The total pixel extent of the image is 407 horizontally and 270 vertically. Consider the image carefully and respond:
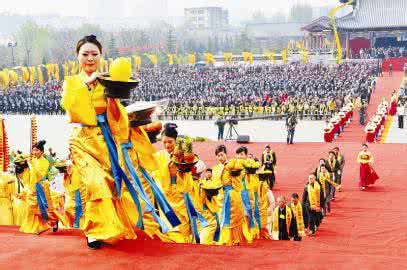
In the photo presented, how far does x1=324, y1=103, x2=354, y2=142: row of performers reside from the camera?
19781mm

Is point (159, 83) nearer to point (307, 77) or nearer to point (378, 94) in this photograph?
point (307, 77)

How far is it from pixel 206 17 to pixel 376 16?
403ft

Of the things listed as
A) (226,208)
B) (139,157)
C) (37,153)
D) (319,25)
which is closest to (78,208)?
(37,153)

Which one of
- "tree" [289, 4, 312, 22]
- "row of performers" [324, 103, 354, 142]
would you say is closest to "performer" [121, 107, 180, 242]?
"row of performers" [324, 103, 354, 142]

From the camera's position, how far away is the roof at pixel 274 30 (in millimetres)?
97000

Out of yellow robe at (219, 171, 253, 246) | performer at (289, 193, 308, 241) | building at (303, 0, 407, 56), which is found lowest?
performer at (289, 193, 308, 241)

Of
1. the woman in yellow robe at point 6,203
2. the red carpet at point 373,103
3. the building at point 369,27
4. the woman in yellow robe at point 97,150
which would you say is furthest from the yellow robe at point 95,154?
the building at point 369,27

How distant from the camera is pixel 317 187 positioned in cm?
924

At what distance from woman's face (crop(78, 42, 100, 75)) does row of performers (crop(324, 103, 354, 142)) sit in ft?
49.9

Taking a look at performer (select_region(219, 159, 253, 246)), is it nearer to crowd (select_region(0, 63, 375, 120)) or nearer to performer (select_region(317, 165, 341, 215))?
performer (select_region(317, 165, 341, 215))

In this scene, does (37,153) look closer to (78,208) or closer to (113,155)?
(78,208)

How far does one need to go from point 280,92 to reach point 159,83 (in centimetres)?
897

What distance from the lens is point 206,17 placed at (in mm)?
169875

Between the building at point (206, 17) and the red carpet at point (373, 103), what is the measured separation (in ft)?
415
